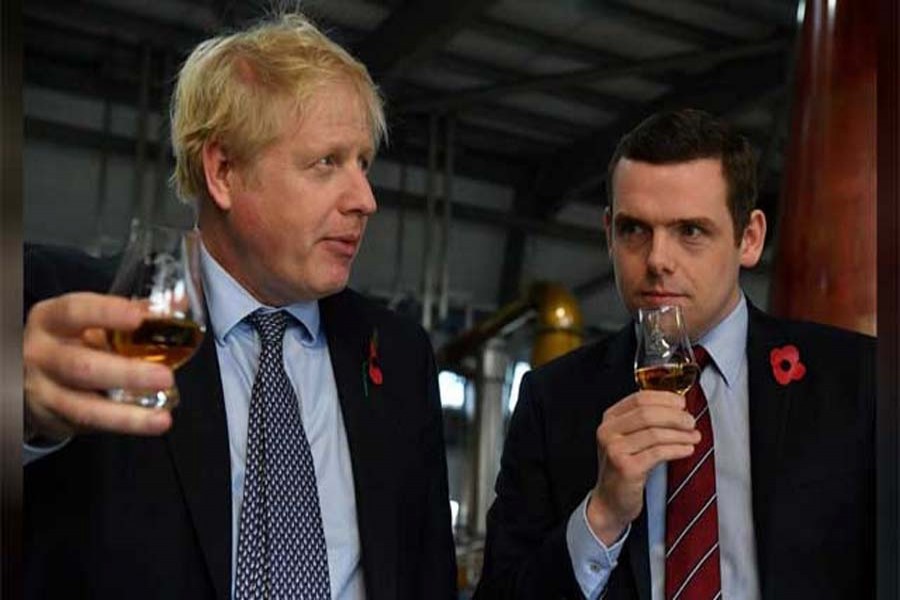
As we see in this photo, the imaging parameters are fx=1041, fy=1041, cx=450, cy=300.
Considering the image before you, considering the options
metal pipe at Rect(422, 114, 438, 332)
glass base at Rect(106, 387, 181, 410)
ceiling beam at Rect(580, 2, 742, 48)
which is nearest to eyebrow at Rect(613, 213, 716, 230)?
glass base at Rect(106, 387, 181, 410)

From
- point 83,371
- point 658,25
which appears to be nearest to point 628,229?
point 83,371

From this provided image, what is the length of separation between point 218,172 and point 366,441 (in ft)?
1.71

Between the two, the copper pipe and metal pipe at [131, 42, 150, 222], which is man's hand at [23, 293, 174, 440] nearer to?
metal pipe at [131, 42, 150, 222]

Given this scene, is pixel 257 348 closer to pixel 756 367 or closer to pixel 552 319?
pixel 756 367

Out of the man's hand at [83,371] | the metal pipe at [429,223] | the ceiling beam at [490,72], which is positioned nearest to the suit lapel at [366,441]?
the man's hand at [83,371]

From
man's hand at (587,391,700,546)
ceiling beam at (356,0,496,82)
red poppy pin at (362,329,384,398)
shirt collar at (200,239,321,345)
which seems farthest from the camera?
ceiling beam at (356,0,496,82)

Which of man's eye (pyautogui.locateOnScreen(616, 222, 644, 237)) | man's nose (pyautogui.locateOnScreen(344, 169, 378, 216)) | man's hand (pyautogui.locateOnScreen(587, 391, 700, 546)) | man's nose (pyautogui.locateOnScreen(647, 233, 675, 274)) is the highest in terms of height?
man's nose (pyautogui.locateOnScreen(344, 169, 378, 216))

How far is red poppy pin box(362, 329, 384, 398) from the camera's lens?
179cm

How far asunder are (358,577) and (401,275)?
5.99m

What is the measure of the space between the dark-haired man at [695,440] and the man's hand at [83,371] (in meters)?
0.80

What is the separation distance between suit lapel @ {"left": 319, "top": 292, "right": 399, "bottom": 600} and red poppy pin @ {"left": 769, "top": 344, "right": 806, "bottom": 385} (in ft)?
2.16

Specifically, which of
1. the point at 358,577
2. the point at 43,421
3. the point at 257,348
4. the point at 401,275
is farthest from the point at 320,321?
the point at 401,275

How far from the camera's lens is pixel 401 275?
7.59 metres

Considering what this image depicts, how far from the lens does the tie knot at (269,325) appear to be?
1.71 meters
